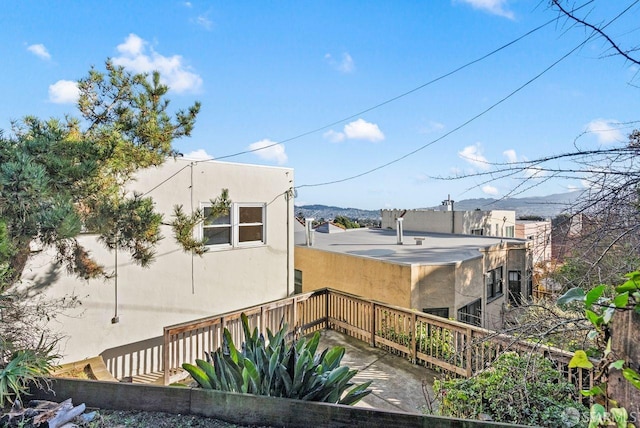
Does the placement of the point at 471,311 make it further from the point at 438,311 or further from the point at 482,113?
the point at 482,113

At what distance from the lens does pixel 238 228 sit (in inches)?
302

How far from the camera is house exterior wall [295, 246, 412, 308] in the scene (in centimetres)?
887

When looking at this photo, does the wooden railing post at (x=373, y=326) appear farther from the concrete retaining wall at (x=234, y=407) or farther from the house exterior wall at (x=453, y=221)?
the house exterior wall at (x=453, y=221)

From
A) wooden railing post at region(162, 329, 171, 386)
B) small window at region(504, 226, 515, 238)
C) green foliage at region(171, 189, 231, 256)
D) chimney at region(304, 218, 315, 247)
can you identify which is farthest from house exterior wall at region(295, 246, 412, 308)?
small window at region(504, 226, 515, 238)

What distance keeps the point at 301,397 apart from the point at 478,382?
5.95 ft

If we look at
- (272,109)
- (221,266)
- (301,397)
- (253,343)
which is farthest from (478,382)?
(272,109)

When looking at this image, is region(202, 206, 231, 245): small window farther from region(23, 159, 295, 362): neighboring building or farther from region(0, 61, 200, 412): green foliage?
region(0, 61, 200, 412): green foliage

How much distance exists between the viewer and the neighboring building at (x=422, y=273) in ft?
29.2

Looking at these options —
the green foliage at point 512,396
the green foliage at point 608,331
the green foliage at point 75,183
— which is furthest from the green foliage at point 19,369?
the green foliage at point 512,396

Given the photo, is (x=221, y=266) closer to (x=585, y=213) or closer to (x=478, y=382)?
(x=478, y=382)

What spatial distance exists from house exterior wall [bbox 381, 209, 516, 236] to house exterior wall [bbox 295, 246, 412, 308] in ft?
24.5

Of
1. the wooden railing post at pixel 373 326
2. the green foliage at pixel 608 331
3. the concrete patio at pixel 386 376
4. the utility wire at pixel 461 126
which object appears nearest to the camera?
the green foliage at pixel 608 331

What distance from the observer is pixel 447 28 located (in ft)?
20.5

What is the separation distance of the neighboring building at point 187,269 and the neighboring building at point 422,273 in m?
2.38
